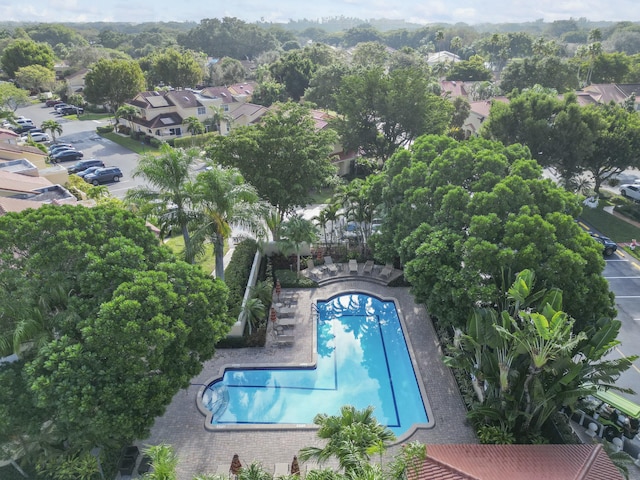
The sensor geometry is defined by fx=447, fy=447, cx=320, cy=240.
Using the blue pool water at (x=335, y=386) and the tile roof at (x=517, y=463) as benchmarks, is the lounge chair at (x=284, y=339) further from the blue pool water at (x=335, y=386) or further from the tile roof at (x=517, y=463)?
the tile roof at (x=517, y=463)

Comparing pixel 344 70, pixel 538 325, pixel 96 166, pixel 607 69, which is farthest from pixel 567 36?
pixel 538 325

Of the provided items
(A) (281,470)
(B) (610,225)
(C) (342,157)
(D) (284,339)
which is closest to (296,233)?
(D) (284,339)

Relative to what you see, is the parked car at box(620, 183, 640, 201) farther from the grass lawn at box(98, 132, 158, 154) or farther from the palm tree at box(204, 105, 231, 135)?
the grass lawn at box(98, 132, 158, 154)

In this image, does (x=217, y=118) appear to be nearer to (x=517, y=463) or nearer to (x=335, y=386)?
(x=335, y=386)

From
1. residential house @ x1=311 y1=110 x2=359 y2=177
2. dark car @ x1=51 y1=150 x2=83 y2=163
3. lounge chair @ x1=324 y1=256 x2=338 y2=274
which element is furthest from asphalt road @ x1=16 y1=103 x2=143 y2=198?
lounge chair @ x1=324 y1=256 x2=338 y2=274

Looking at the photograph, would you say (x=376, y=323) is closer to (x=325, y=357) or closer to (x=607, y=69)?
(x=325, y=357)
